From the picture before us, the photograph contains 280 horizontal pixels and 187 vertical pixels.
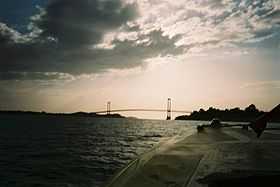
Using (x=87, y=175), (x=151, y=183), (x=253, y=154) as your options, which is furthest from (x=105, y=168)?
(x=151, y=183)

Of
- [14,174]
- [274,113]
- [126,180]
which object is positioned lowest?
[14,174]

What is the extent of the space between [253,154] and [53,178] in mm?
11524

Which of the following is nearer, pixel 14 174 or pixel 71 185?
pixel 71 185

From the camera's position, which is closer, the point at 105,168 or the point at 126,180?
the point at 126,180

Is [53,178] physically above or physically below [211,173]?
below

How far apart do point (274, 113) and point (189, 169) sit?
11.6ft

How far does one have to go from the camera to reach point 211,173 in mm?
11273

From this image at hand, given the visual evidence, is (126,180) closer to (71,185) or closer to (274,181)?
(274,181)

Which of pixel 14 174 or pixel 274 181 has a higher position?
pixel 274 181

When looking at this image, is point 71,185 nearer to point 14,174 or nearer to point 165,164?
point 14,174

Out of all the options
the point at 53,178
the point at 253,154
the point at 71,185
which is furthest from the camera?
the point at 53,178

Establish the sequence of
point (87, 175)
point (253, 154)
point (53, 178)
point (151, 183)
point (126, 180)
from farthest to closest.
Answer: point (87, 175)
point (53, 178)
point (253, 154)
point (126, 180)
point (151, 183)

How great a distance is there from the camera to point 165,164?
13.6m

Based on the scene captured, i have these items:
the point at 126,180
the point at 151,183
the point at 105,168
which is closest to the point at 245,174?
the point at 151,183
